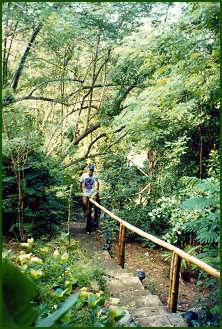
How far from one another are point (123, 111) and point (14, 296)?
5.94 meters

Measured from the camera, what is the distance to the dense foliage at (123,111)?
4324 millimetres

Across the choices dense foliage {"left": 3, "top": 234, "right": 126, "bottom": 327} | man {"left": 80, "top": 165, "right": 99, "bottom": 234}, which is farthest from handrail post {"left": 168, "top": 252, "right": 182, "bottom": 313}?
man {"left": 80, "top": 165, "right": 99, "bottom": 234}

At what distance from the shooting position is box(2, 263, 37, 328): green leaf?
118cm

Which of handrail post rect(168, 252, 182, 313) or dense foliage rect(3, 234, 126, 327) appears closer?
dense foliage rect(3, 234, 126, 327)

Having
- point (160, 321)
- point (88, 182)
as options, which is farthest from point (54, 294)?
point (88, 182)

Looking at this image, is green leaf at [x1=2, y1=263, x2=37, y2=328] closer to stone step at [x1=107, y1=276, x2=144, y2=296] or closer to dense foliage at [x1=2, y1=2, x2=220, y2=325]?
dense foliage at [x1=2, y1=2, x2=220, y2=325]

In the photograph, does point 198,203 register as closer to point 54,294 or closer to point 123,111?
point 54,294

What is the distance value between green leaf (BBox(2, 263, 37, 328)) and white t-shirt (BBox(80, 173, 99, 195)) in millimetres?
5301

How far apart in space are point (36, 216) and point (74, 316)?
2.49 metres

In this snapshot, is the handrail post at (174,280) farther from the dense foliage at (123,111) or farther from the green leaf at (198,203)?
the green leaf at (198,203)

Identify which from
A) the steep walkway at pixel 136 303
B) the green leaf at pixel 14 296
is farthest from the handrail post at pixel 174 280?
the green leaf at pixel 14 296

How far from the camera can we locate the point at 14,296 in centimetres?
120

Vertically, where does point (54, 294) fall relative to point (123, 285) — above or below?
above

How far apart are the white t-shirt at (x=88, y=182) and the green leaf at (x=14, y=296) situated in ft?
17.4
